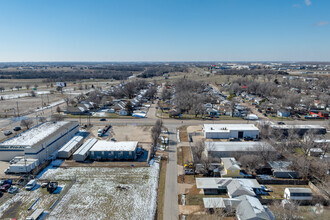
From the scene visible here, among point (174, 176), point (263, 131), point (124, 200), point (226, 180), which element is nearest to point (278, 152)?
point (263, 131)

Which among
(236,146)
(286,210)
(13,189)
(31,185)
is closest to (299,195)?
(286,210)

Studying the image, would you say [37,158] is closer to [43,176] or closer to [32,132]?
[43,176]

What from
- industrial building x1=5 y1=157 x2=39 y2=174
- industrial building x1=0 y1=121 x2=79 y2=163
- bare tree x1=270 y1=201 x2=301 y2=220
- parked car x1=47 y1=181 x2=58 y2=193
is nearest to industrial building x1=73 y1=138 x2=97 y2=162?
industrial building x1=0 y1=121 x2=79 y2=163

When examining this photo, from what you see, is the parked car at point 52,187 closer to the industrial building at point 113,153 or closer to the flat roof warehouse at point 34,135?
the industrial building at point 113,153

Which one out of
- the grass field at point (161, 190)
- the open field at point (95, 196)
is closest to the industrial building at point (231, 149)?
the grass field at point (161, 190)

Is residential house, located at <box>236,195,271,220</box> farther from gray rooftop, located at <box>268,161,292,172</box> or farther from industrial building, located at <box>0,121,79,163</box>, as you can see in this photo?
industrial building, located at <box>0,121,79,163</box>
